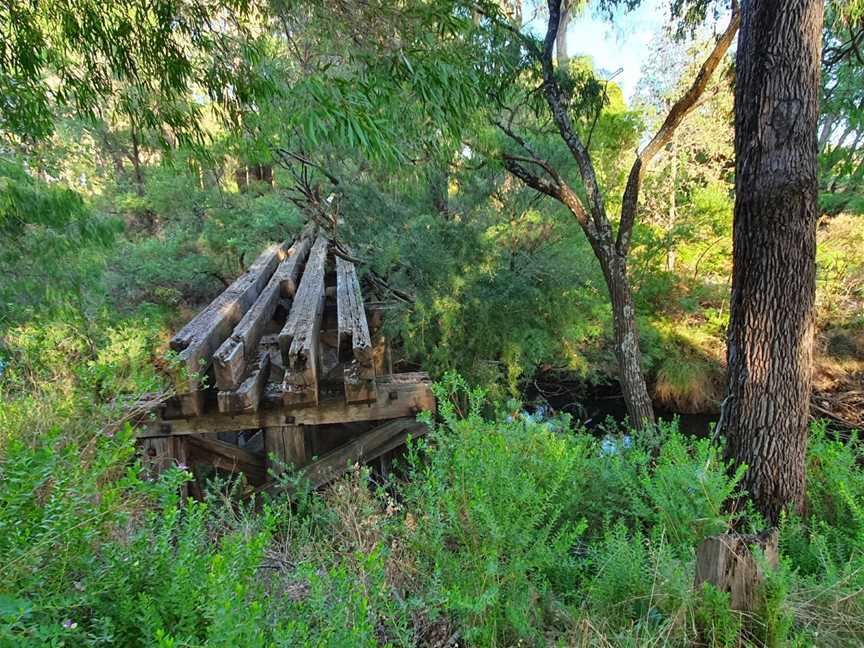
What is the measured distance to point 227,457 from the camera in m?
3.71

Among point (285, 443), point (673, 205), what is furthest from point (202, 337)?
point (673, 205)

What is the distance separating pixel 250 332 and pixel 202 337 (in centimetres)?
44

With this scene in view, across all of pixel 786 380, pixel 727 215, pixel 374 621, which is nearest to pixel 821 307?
pixel 727 215

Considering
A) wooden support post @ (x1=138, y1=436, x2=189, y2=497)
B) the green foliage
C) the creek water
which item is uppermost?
the green foliage

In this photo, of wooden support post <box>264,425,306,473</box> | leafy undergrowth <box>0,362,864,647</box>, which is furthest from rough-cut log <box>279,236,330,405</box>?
leafy undergrowth <box>0,362,864,647</box>

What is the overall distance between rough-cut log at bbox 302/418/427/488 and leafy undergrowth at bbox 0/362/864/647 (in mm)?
852

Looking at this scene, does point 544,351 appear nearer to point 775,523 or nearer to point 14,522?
point 775,523

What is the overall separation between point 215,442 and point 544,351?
15.0 ft

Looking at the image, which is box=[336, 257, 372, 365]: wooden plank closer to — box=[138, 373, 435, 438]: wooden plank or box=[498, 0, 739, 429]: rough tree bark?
box=[138, 373, 435, 438]: wooden plank

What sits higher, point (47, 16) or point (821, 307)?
point (47, 16)

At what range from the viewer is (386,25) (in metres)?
2.95

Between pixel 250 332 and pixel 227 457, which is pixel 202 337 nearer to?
pixel 250 332

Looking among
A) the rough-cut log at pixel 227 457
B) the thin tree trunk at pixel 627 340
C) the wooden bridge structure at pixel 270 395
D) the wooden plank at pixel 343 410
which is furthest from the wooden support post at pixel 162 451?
the thin tree trunk at pixel 627 340

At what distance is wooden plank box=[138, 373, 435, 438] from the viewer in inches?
125
